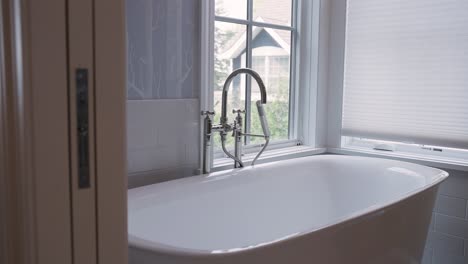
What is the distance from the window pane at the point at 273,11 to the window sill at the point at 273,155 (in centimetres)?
76

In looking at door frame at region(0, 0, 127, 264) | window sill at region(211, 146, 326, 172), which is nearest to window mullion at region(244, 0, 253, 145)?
window sill at region(211, 146, 326, 172)

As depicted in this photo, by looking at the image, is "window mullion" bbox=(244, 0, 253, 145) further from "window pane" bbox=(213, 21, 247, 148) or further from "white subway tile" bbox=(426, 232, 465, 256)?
"white subway tile" bbox=(426, 232, 465, 256)

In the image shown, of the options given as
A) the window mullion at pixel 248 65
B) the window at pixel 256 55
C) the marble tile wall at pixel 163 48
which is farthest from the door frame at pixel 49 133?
the window mullion at pixel 248 65

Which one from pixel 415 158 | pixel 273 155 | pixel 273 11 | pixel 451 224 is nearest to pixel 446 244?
pixel 451 224

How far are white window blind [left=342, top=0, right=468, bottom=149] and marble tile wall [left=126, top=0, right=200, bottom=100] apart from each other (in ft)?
3.72

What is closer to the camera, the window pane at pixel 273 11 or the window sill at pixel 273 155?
the window sill at pixel 273 155

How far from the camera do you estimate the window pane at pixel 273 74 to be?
103 inches

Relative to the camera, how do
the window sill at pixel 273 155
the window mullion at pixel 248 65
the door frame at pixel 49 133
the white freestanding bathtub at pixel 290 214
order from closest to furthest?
the door frame at pixel 49 133 < the white freestanding bathtub at pixel 290 214 < the window sill at pixel 273 155 < the window mullion at pixel 248 65

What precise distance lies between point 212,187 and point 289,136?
44.2 inches

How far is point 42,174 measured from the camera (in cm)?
52

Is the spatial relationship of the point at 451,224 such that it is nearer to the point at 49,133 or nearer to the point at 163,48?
the point at 163,48

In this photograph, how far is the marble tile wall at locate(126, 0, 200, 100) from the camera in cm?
184

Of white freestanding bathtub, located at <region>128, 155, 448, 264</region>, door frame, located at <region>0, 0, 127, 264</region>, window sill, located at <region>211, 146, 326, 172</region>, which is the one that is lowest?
white freestanding bathtub, located at <region>128, 155, 448, 264</region>

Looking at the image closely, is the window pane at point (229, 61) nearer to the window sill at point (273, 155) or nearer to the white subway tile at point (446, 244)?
the window sill at point (273, 155)
